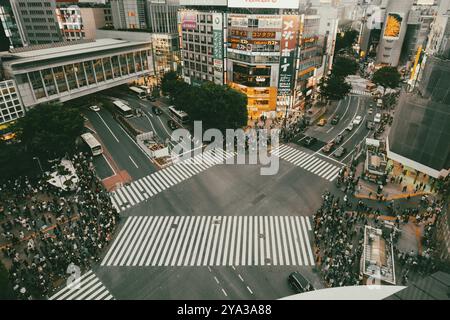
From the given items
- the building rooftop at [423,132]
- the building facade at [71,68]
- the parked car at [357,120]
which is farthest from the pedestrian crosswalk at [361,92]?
the building facade at [71,68]

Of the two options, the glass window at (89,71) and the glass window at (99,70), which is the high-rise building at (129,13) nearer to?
the glass window at (99,70)

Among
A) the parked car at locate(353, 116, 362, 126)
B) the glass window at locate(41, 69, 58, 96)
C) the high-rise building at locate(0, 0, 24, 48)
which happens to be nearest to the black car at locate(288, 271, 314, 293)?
the parked car at locate(353, 116, 362, 126)

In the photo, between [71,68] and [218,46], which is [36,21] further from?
[218,46]

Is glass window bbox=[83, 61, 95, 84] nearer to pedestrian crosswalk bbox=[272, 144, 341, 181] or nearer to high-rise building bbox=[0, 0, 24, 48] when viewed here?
pedestrian crosswalk bbox=[272, 144, 341, 181]

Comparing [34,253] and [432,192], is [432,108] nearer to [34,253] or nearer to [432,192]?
[432,192]

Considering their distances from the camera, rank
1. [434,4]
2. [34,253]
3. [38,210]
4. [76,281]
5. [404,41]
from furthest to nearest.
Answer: [404,41] < [434,4] < [38,210] < [34,253] < [76,281]

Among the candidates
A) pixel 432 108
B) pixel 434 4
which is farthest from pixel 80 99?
pixel 434 4
